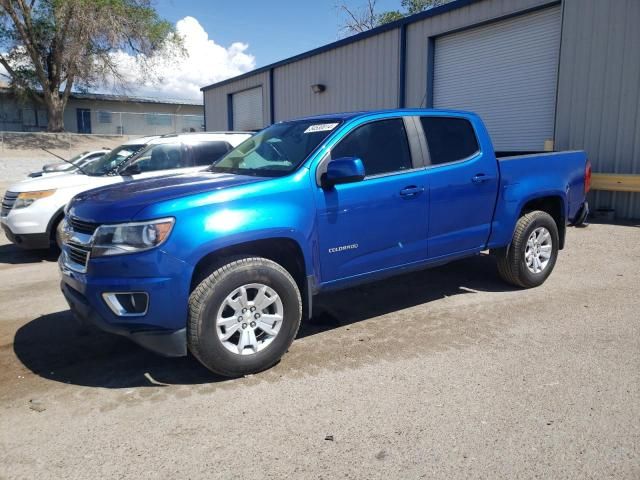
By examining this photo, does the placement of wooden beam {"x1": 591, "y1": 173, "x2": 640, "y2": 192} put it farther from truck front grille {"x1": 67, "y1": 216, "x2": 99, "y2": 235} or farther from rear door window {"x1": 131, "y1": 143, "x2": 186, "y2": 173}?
truck front grille {"x1": 67, "y1": 216, "x2": 99, "y2": 235}

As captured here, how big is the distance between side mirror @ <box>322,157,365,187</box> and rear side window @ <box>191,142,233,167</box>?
4986 millimetres

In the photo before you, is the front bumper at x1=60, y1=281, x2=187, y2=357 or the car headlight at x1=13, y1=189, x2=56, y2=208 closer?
the front bumper at x1=60, y1=281, x2=187, y2=357

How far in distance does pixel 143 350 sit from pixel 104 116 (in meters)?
42.1

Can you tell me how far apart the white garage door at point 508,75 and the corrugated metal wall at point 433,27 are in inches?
11.4

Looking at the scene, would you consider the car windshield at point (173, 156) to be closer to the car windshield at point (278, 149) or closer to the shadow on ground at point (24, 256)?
the shadow on ground at point (24, 256)

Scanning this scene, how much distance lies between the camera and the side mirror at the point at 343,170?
402 centimetres

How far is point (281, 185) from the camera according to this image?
13.1ft

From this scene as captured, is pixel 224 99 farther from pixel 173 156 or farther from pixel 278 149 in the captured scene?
pixel 278 149

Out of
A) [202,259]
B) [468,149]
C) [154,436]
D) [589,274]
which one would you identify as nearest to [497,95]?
[589,274]

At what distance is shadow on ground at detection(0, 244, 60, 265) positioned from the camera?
843cm

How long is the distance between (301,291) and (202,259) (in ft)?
2.95

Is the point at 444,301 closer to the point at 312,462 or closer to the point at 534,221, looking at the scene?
the point at 534,221

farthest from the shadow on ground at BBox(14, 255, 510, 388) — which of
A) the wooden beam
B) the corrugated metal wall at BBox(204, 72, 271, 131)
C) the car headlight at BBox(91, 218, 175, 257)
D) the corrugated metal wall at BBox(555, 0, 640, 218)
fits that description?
the corrugated metal wall at BBox(204, 72, 271, 131)

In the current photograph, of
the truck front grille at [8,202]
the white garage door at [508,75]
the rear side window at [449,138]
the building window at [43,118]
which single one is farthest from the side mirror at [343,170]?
the building window at [43,118]
